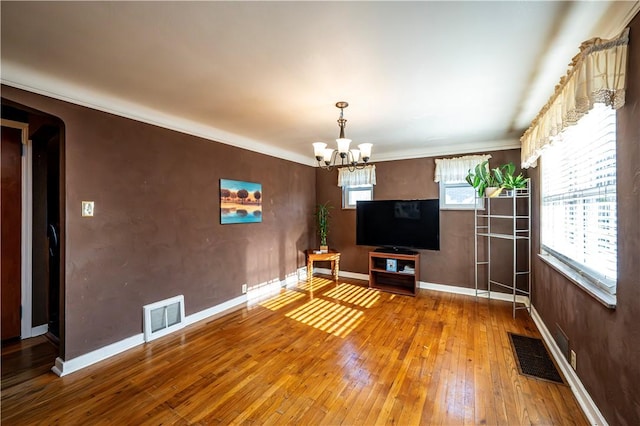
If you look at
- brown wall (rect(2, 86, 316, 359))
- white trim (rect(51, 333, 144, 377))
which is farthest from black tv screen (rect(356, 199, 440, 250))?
white trim (rect(51, 333, 144, 377))

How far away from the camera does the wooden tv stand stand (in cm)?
426

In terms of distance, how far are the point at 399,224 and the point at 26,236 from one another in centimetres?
Answer: 478

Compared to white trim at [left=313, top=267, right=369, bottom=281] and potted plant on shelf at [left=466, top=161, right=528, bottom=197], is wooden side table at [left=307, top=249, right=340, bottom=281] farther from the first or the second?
potted plant on shelf at [left=466, top=161, right=528, bottom=197]

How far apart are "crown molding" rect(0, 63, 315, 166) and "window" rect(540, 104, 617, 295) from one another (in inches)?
141

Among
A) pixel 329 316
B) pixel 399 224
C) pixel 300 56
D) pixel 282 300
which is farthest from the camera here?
pixel 399 224

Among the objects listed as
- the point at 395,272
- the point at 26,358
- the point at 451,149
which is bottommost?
the point at 26,358

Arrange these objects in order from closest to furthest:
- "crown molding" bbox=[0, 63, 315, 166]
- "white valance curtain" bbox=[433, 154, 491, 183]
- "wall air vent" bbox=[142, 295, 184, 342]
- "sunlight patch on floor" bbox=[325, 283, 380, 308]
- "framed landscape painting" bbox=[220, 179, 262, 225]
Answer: "crown molding" bbox=[0, 63, 315, 166] < "wall air vent" bbox=[142, 295, 184, 342] < "framed landscape painting" bbox=[220, 179, 262, 225] < "sunlight patch on floor" bbox=[325, 283, 380, 308] < "white valance curtain" bbox=[433, 154, 491, 183]

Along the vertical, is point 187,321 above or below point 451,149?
below

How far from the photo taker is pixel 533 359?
2400 millimetres

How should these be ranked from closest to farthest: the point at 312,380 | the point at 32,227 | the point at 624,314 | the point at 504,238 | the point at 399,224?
the point at 624,314
the point at 312,380
the point at 32,227
the point at 504,238
the point at 399,224

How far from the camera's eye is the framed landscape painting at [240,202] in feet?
11.9

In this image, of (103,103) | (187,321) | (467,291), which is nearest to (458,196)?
(467,291)

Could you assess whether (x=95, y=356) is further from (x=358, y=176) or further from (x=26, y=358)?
(x=358, y=176)

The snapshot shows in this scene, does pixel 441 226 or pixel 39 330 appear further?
pixel 441 226
